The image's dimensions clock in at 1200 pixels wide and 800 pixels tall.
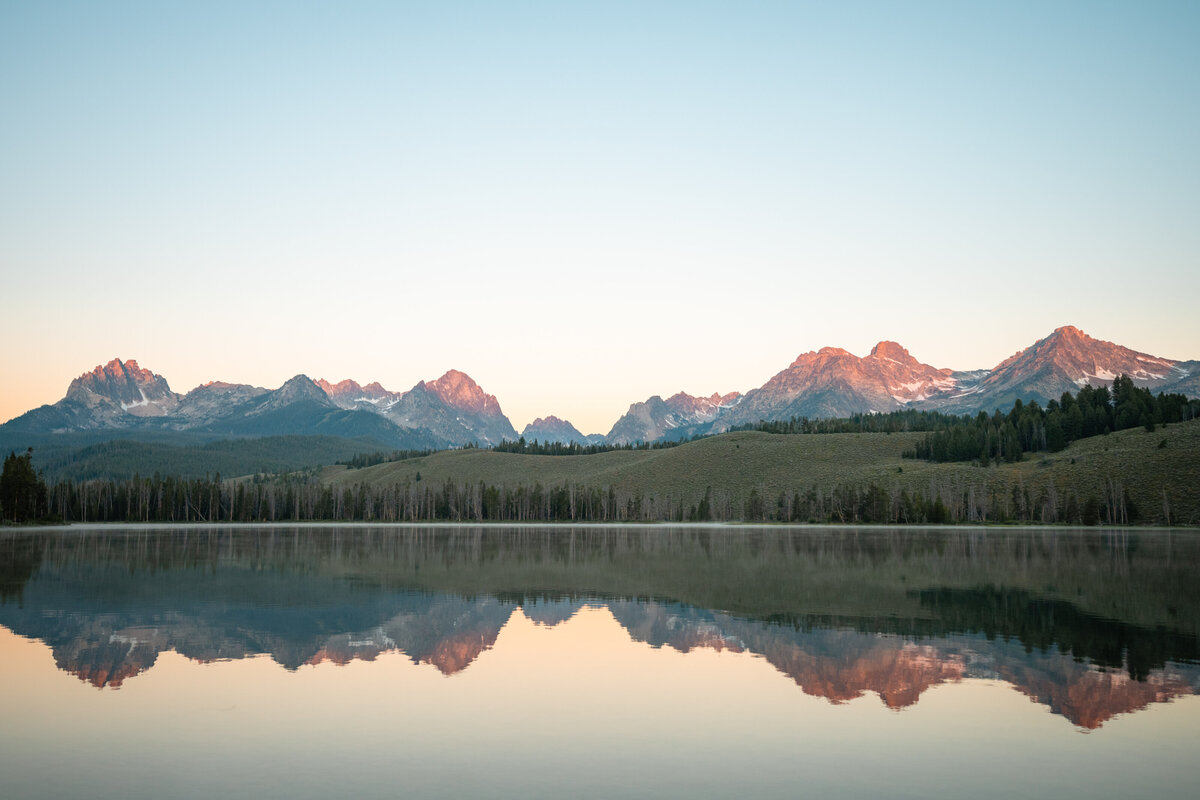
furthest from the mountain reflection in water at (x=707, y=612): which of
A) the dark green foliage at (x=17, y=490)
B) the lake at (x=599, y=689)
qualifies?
the dark green foliage at (x=17, y=490)

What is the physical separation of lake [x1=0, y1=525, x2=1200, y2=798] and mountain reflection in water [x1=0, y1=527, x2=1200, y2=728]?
23 centimetres

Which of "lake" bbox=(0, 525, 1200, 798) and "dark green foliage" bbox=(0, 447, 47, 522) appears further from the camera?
"dark green foliage" bbox=(0, 447, 47, 522)

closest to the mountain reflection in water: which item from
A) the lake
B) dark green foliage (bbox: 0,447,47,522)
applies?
the lake

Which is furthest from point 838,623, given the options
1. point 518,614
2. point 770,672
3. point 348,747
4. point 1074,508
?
point 1074,508

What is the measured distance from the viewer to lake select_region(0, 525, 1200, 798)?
54.2 feet

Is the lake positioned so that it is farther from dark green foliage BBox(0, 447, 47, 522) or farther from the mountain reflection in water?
dark green foliage BBox(0, 447, 47, 522)

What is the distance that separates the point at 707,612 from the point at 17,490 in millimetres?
149482

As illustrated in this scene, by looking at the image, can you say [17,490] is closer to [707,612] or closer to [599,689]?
[707,612]

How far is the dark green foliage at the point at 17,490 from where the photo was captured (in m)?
148

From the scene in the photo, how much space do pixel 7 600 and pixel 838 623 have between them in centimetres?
3961

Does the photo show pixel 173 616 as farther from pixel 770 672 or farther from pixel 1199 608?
pixel 1199 608

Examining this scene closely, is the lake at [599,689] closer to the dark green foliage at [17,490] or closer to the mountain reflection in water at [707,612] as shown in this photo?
the mountain reflection in water at [707,612]

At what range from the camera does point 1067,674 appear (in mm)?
26188

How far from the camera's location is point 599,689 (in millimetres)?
24812
